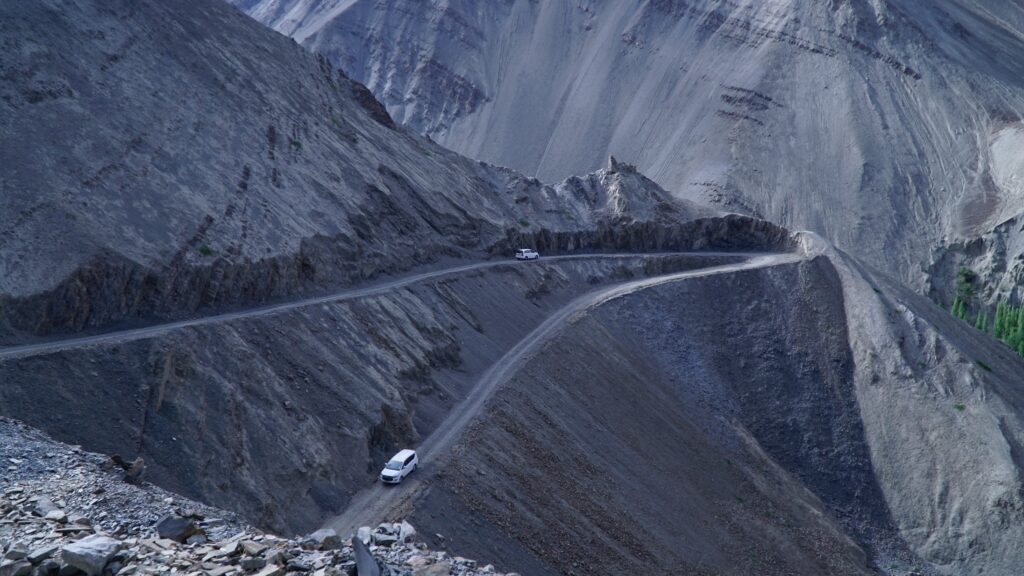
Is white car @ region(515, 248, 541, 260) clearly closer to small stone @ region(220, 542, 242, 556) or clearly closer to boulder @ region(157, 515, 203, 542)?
boulder @ region(157, 515, 203, 542)

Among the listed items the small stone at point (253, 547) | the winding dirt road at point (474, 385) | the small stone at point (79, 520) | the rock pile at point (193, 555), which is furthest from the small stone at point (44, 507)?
the winding dirt road at point (474, 385)

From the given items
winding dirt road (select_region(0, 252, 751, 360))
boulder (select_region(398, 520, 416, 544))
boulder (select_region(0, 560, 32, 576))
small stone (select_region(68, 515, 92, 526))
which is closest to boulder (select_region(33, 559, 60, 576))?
boulder (select_region(0, 560, 32, 576))

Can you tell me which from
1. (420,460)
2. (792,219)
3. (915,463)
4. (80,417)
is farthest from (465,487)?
(792,219)

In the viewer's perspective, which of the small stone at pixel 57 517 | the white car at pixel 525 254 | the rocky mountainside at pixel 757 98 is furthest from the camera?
the rocky mountainside at pixel 757 98

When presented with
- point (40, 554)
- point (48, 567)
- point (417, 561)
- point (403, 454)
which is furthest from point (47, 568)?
point (403, 454)

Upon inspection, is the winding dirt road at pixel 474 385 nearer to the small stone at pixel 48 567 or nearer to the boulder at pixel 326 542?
the boulder at pixel 326 542

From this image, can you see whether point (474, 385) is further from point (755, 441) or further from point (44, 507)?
point (44, 507)

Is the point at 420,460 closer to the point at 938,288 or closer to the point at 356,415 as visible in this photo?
the point at 356,415
